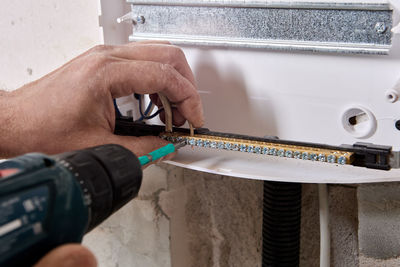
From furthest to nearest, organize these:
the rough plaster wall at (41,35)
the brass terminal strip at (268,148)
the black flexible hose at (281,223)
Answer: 1. the rough plaster wall at (41,35)
2. the black flexible hose at (281,223)
3. the brass terminal strip at (268,148)

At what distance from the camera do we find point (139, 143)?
63 cm

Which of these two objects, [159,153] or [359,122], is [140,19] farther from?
[359,122]

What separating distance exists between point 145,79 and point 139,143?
9 cm

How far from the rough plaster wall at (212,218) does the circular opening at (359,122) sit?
0.82 feet

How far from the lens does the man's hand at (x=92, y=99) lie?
603mm

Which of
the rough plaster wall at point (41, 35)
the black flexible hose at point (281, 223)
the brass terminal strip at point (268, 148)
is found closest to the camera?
the brass terminal strip at point (268, 148)

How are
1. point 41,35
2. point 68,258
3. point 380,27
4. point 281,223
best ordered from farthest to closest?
point 41,35
point 281,223
point 380,27
point 68,258

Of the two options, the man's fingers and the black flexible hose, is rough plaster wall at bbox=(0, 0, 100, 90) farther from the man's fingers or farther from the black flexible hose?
the black flexible hose

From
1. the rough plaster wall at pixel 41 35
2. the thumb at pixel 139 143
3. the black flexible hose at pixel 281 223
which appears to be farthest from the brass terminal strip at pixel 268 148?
the rough plaster wall at pixel 41 35

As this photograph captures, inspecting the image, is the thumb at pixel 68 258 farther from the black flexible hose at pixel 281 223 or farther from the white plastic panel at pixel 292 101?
the black flexible hose at pixel 281 223

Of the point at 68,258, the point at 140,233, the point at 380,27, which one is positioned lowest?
the point at 140,233

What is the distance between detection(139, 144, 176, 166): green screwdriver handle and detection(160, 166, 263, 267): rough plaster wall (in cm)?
22

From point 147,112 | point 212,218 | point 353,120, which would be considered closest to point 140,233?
point 212,218

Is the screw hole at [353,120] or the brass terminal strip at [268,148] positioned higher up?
the screw hole at [353,120]
